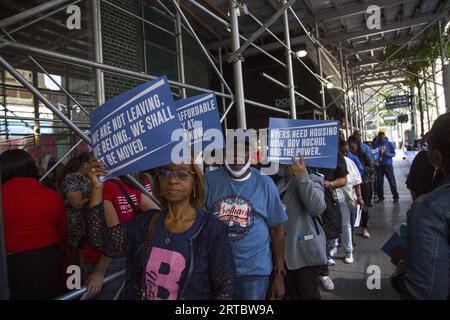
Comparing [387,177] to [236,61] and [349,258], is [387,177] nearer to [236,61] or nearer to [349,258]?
[349,258]

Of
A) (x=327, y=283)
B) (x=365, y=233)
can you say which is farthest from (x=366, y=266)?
(x=365, y=233)

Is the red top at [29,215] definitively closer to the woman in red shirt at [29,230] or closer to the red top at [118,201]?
the woman in red shirt at [29,230]

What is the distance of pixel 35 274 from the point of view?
82.8 inches

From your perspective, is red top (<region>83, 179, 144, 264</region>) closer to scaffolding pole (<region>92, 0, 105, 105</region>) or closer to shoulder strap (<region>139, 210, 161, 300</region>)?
shoulder strap (<region>139, 210, 161, 300</region>)

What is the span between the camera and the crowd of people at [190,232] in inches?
57.1

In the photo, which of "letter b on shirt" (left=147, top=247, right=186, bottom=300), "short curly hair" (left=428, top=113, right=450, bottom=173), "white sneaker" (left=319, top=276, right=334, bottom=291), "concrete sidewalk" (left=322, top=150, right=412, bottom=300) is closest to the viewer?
"short curly hair" (left=428, top=113, right=450, bottom=173)

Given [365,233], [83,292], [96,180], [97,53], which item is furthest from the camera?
[365,233]

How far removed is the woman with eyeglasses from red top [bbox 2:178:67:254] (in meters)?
0.60

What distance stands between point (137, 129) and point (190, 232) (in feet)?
2.08

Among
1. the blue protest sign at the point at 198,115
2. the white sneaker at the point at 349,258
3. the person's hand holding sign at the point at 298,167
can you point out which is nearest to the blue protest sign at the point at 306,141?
the person's hand holding sign at the point at 298,167

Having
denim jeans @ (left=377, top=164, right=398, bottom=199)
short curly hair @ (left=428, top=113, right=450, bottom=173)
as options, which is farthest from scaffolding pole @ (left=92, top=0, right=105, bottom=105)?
denim jeans @ (left=377, top=164, right=398, bottom=199)

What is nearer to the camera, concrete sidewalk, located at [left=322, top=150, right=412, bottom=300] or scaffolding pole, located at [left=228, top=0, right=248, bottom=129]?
concrete sidewalk, located at [left=322, top=150, right=412, bottom=300]

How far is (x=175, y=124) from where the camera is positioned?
1790mm

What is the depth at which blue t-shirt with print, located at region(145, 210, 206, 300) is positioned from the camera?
1.58m
